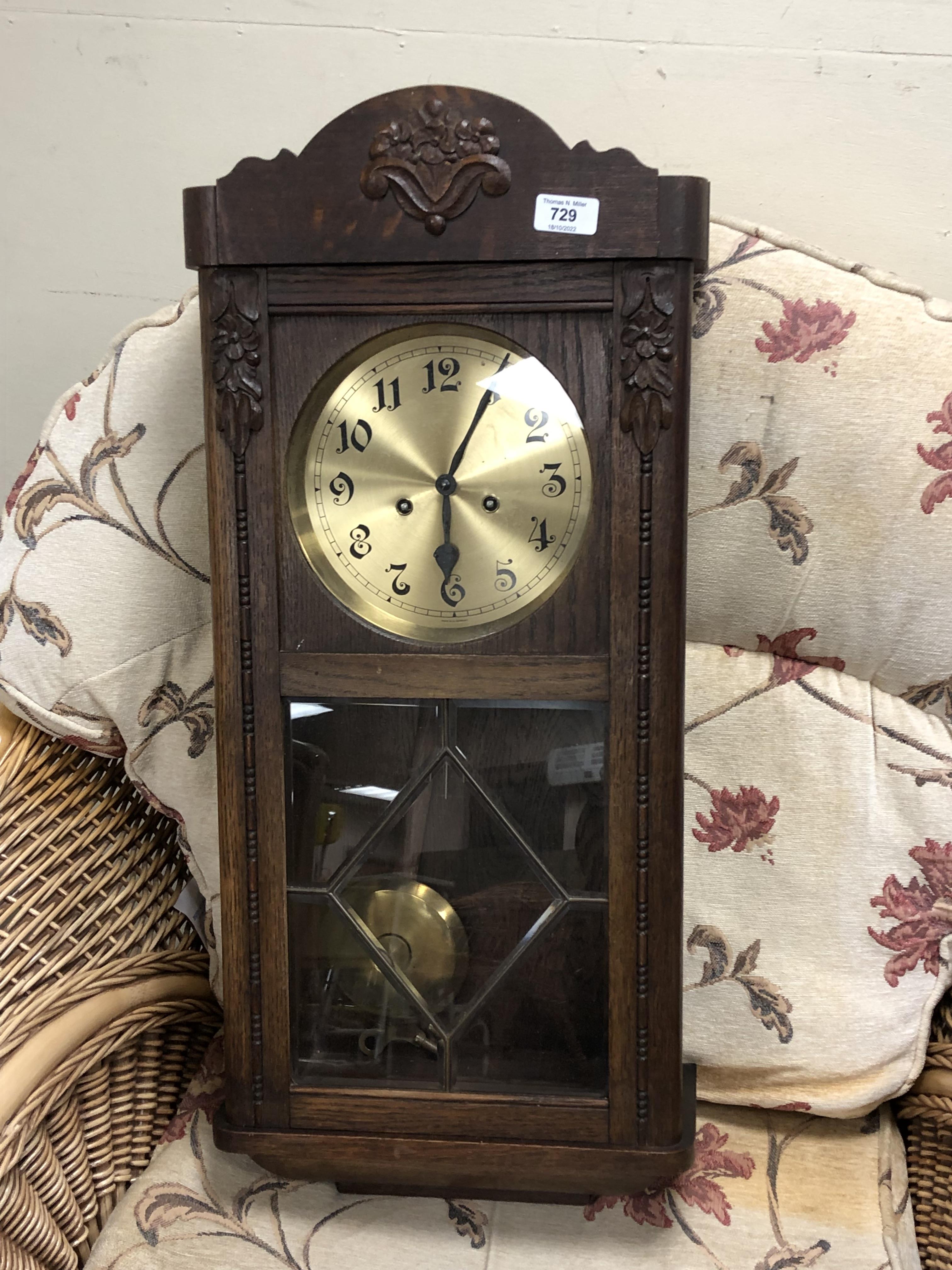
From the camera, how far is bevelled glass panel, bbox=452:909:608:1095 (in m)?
0.79

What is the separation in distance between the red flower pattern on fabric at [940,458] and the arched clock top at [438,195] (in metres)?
0.26

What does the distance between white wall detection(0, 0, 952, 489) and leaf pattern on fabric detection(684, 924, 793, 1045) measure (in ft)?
2.12

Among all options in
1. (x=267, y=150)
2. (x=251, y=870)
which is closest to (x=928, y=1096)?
(x=251, y=870)

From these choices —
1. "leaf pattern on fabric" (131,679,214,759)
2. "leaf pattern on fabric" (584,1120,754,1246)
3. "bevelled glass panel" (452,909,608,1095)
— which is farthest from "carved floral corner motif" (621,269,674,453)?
"leaf pattern on fabric" (584,1120,754,1246)

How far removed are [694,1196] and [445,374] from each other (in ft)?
2.23

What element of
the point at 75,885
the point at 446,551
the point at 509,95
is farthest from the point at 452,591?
the point at 509,95

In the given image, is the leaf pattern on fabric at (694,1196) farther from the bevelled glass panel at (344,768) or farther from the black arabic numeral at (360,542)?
the black arabic numeral at (360,542)

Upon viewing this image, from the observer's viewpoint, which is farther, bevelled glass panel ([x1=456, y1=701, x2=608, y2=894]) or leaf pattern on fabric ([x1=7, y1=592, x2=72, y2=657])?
leaf pattern on fabric ([x1=7, y1=592, x2=72, y2=657])

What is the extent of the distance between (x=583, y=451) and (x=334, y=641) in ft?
0.74

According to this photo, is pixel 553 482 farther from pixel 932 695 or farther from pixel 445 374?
pixel 932 695

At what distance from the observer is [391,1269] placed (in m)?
0.82

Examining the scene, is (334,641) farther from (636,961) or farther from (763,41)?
(763,41)

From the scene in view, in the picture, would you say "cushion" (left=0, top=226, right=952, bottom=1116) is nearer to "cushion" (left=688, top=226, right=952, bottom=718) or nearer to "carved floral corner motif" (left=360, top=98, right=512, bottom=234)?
"cushion" (left=688, top=226, right=952, bottom=718)

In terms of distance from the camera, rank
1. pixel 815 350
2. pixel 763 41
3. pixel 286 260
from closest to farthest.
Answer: pixel 286 260
pixel 815 350
pixel 763 41
